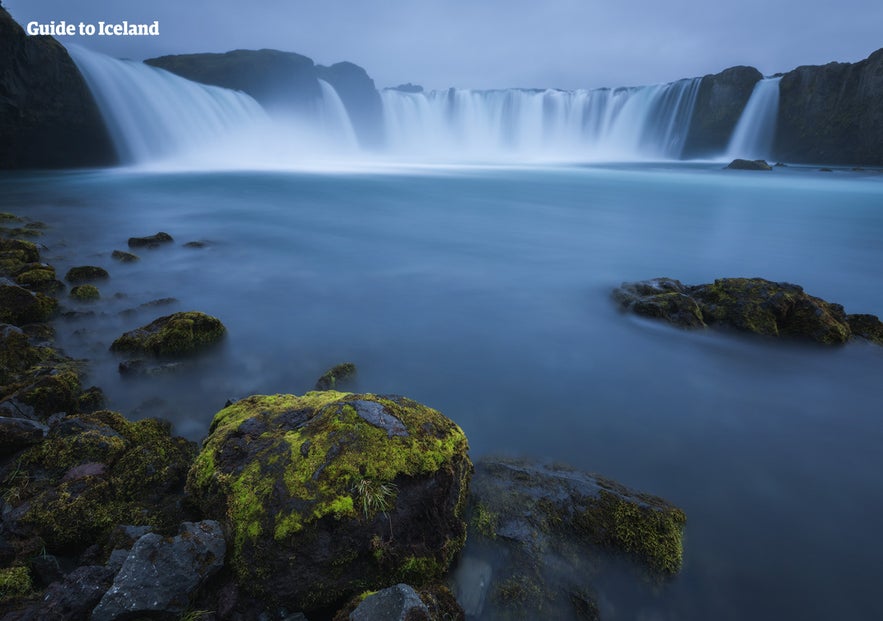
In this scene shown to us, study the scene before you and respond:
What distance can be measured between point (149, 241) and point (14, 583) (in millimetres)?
10503

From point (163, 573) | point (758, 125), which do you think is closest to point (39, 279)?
point (163, 573)

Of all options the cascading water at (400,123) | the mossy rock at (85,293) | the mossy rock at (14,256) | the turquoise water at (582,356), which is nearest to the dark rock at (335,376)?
the turquoise water at (582,356)

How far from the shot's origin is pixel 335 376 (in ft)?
17.3

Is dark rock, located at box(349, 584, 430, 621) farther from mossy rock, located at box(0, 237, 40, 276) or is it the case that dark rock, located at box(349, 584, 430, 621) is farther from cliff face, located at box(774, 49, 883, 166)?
cliff face, located at box(774, 49, 883, 166)

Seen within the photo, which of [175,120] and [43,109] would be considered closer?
[43,109]

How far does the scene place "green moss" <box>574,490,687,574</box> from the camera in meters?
2.96

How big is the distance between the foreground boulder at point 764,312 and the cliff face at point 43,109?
105ft

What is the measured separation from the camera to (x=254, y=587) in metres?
2.34

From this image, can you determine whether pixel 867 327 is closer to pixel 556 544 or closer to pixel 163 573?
pixel 556 544

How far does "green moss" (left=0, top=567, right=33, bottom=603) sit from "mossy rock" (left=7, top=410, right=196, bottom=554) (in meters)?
0.33

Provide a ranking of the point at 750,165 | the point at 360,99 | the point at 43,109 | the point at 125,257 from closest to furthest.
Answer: the point at 125,257 < the point at 43,109 < the point at 750,165 < the point at 360,99

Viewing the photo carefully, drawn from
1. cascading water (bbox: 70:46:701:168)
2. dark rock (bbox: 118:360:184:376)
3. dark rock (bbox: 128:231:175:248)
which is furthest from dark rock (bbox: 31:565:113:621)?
cascading water (bbox: 70:46:701:168)

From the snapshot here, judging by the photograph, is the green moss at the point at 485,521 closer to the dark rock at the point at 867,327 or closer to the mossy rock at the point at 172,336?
the mossy rock at the point at 172,336

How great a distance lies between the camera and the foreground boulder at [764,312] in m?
6.23
